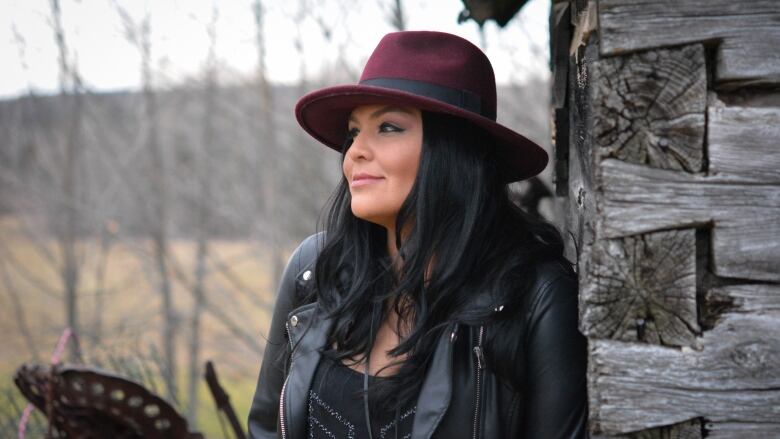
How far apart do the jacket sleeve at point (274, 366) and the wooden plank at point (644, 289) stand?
1.32 meters

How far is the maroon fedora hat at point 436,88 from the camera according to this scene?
264cm

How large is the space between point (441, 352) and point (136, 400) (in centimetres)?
131

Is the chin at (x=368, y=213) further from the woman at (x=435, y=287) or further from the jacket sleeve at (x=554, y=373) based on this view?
the jacket sleeve at (x=554, y=373)

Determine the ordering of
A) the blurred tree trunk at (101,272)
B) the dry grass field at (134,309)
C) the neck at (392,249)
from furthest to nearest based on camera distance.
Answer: the dry grass field at (134,309) < the blurred tree trunk at (101,272) < the neck at (392,249)

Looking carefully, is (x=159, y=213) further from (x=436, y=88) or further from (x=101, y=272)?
(x=436, y=88)

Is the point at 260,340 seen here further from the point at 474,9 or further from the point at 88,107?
the point at 474,9

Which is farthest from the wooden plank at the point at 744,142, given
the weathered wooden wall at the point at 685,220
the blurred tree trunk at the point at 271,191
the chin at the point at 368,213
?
the blurred tree trunk at the point at 271,191

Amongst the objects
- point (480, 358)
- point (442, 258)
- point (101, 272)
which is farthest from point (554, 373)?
point (101, 272)

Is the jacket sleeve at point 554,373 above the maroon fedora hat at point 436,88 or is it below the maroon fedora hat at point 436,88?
below

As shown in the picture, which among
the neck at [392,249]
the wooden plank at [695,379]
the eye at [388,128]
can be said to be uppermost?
the eye at [388,128]

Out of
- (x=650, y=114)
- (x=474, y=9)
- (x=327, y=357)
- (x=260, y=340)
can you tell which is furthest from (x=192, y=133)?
(x=650, y=114)

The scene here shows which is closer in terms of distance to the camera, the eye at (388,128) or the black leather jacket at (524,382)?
the black leather jacket at (524,382)

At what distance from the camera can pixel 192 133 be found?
446 inches

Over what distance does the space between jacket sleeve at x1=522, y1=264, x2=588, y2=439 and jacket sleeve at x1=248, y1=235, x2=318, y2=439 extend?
104 cm
